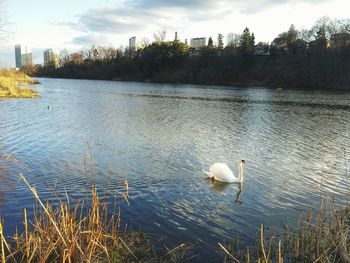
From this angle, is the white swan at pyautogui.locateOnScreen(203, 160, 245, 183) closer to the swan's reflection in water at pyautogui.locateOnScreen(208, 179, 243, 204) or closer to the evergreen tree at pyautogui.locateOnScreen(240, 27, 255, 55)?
the swan's reflection in water at pyautogui.locateOnScreen(208, 179, 243, 204)

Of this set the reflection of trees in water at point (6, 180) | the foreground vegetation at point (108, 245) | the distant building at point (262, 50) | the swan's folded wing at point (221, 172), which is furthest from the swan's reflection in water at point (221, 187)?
the distant building at point (262, 50)

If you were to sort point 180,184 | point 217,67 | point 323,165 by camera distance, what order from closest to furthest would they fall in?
point 180,184, point 323,165, point 217,67

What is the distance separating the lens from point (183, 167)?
1445 centimetres

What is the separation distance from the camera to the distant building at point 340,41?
9062 cm

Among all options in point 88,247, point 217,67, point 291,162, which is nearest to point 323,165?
point 291,162

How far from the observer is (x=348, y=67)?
83.6 metres

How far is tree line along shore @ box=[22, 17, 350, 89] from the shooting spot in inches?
3405

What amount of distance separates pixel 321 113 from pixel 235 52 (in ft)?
238

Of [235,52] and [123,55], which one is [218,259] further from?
[123,55]

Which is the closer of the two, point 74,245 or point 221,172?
point 74,245

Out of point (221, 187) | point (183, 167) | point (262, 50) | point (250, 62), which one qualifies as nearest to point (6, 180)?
point (183, 167)

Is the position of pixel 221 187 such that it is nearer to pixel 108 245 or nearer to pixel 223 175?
pixel 223 175

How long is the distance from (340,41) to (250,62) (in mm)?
23070

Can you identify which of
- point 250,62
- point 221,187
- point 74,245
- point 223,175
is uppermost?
point 250,62
